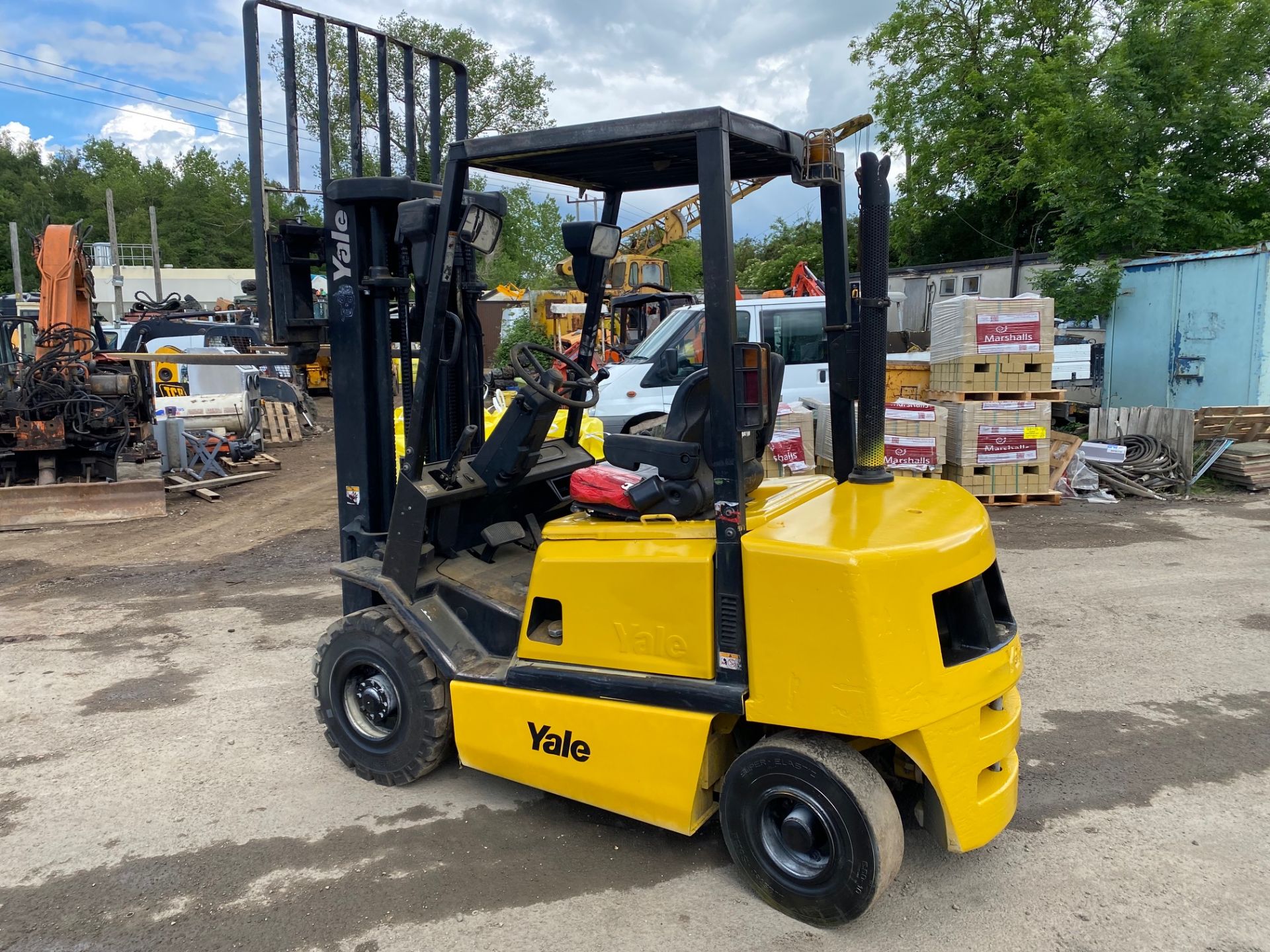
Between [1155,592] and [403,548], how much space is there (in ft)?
19.4

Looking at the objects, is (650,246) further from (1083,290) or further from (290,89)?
(290,89)

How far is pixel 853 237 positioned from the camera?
2878 cm

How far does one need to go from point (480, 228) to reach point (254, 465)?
1094 centimetres

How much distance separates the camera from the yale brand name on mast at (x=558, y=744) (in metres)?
3.48

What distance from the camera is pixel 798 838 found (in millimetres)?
3102

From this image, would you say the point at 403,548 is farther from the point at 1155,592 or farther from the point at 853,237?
the point at 853,237

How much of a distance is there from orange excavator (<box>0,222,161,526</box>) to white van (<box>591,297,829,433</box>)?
5869 mm

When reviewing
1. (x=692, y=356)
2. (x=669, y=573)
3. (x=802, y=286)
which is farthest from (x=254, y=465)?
(x=669, y=573)

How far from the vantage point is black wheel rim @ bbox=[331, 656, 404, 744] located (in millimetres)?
4043

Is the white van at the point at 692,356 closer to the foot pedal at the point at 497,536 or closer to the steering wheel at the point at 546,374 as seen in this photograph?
the foot pedal at the point at 497,536

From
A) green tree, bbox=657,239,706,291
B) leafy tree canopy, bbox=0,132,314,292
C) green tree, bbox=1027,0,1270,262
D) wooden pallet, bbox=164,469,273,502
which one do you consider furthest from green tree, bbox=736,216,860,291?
leafy tree canopy, bbox=0,132,314,292

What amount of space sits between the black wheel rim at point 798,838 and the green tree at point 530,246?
38119mm

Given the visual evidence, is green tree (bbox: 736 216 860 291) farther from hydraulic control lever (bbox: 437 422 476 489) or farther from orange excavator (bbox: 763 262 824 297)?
hydraulic control lever (bbox: 437 422 476 489)

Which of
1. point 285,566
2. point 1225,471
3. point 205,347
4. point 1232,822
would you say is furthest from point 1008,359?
point 205,347
